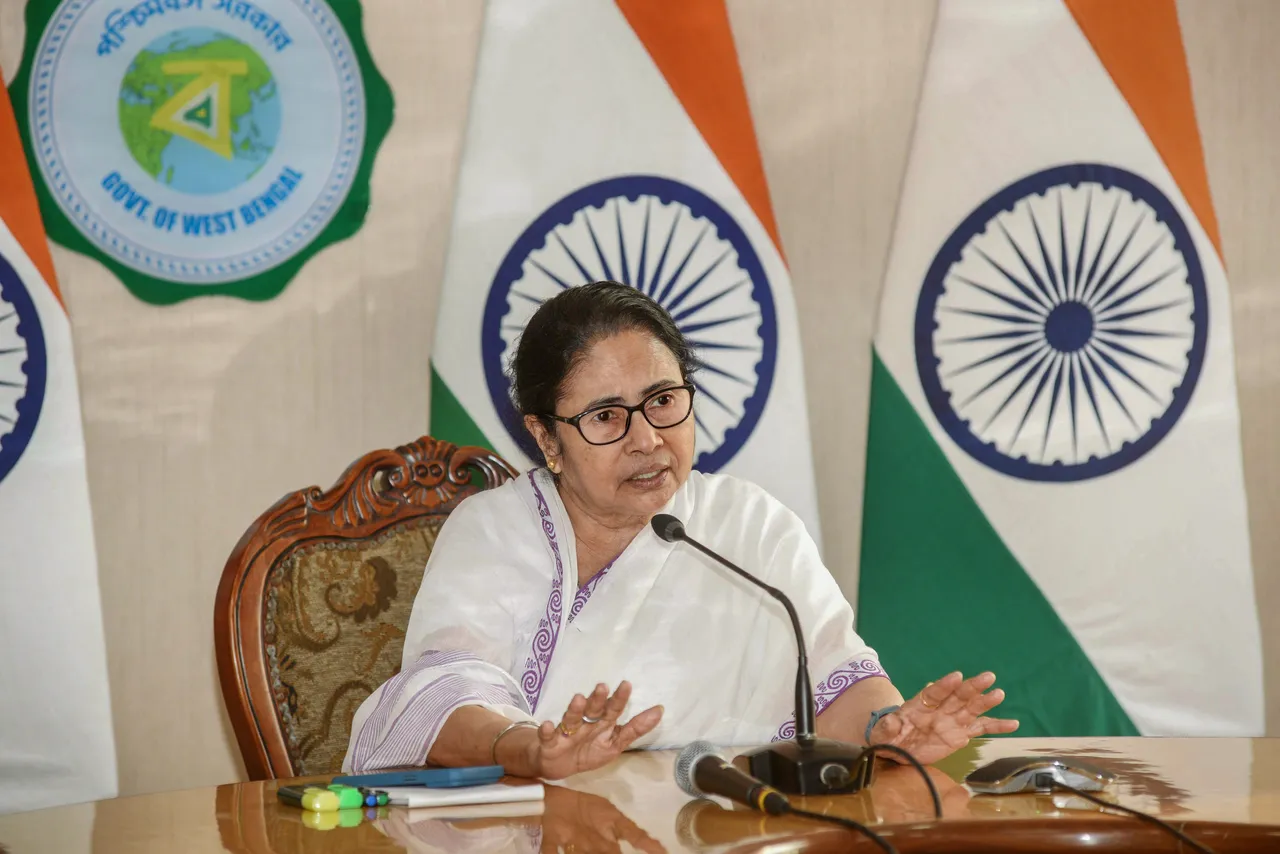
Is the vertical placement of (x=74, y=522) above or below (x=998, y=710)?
above

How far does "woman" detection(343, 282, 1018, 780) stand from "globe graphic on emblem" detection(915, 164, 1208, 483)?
→ 107cm

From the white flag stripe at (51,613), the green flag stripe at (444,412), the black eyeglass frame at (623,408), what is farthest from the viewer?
the green flag stripe at (444,412)

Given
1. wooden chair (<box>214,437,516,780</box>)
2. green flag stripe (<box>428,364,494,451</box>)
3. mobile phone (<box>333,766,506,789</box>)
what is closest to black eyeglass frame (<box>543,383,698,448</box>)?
wooden chair (<box>214,437,516,780</box>)

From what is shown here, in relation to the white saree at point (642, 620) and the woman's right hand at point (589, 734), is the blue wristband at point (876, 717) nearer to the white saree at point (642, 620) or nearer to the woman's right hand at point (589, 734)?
the white saree at point (642, 620)

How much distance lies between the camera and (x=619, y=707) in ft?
4.80

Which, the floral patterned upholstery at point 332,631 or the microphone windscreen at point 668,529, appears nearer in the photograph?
the microphone windscreen at point 668,529

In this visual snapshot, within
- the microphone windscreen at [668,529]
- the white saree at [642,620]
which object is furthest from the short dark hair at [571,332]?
the microphone windscreen at [668,529]

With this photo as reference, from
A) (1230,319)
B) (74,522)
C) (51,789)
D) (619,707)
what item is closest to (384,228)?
(74,522)

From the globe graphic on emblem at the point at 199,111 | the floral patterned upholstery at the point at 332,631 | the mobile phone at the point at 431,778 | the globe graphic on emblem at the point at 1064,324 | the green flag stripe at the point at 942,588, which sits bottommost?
the mobile phone at the point at 431,778

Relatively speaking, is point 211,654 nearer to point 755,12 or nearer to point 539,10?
point 539,10

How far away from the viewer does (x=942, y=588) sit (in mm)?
3145

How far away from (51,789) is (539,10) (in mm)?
2017

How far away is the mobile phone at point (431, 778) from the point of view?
146 cm

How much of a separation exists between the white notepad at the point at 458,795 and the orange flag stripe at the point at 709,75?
6.34ft
